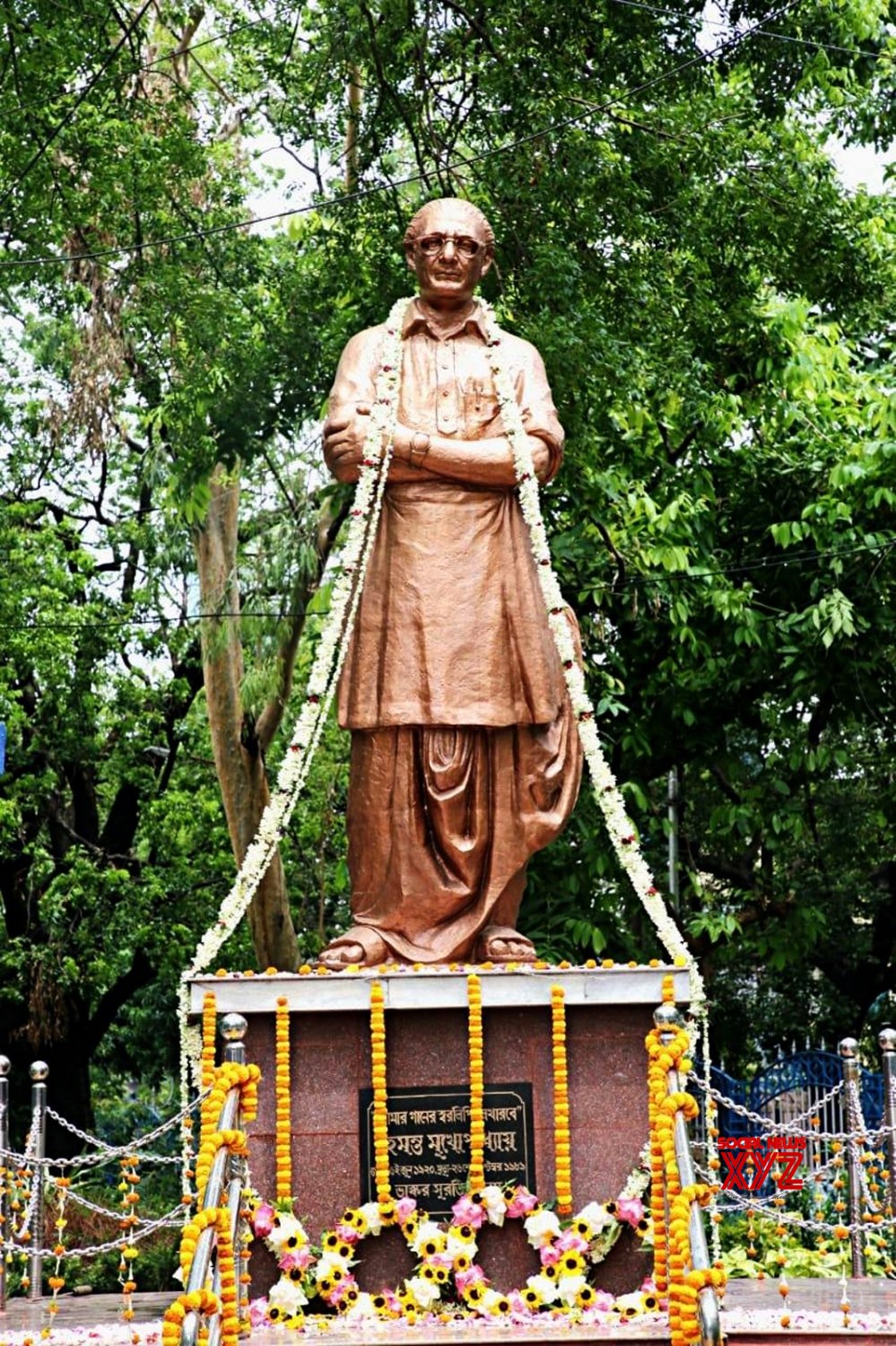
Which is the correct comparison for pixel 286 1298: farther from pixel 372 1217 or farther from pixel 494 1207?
pixel 494 1207

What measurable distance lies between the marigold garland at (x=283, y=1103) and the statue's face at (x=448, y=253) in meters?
2.96

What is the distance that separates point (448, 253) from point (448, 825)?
7.54 feet

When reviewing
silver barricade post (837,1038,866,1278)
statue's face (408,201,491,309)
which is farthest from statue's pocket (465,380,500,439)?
silver barricade post (837,1038,866,1278)

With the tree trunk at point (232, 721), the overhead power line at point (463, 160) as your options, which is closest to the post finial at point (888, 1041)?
the overhead power line at point (463, 160)

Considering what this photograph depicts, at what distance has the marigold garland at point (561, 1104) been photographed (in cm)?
711

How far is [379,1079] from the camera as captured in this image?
23.6 ft

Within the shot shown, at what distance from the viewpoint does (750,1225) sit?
362 inches

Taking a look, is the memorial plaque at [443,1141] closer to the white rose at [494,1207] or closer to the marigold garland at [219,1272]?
the white rose at [494,1207]

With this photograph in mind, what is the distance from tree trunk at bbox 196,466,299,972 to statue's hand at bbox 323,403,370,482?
6.69 m

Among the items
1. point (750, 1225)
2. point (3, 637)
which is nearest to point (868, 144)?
point (3, 637)

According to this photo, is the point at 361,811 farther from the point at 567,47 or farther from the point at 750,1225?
the point at 567,47

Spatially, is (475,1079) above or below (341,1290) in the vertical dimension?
above

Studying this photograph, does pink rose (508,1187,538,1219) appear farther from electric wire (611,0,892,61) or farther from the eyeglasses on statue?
electric wire (611,0,892,61)

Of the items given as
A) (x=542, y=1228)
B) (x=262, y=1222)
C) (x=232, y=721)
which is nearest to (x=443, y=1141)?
(x=542, y=1228)
